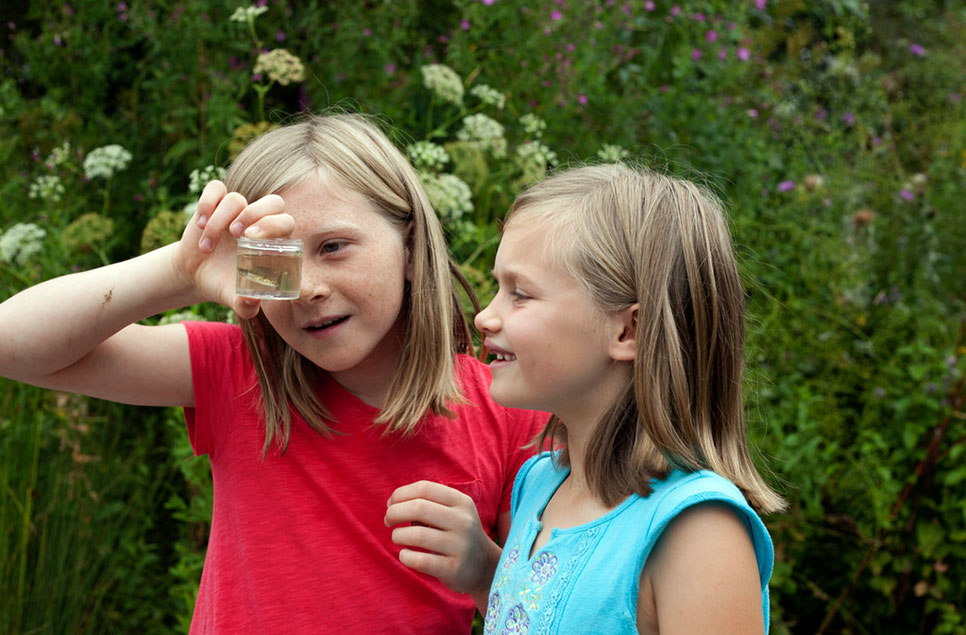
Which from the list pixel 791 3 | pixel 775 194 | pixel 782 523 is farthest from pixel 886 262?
pixel 791 3

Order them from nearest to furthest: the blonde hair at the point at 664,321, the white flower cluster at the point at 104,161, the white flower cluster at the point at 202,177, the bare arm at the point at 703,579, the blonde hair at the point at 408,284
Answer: the bare arm at the point at 703,579 → the blonde hair at the point at 664,321 → the blonde hair at the point at 408,284 → the white flower cluster at the point at 202,177 → the white flower cluster at the point at 104,161

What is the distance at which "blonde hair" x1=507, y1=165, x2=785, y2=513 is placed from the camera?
149 centimetres

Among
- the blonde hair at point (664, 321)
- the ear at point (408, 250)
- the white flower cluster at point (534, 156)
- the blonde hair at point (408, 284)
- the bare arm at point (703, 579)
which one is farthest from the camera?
the white flower cluster at point (534, 156)

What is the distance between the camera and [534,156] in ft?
10.6

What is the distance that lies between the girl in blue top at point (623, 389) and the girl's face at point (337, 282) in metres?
0.28

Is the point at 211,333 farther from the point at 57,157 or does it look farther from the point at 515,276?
the point at 57,157

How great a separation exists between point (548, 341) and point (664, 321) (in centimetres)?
18

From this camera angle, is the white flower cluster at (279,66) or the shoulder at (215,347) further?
the white flower cluster at (279,66)

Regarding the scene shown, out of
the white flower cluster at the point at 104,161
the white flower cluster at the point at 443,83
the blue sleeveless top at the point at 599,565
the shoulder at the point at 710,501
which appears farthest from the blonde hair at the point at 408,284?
the white flower cluster at the point at 104,161

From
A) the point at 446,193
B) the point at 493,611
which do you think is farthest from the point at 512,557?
the point at 446,193

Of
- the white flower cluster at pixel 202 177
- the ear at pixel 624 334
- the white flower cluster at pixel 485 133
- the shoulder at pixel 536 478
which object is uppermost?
the white flower cluster at pixel 485 133

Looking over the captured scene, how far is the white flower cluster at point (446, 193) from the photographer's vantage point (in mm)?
2900

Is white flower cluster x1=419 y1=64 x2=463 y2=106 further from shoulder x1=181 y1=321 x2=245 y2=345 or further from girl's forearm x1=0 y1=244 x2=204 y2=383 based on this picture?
girl's forearm x1=0 y1=244 x2=204 y2=383

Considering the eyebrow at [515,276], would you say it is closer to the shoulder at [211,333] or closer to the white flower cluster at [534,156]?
the shoulder at [211,333]
